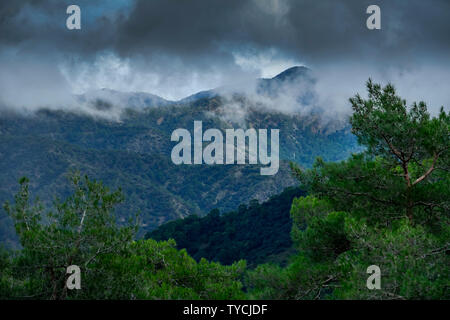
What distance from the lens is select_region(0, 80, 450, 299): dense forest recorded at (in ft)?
31.8

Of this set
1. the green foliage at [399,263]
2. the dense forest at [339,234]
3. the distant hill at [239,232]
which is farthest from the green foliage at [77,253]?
the distant hill at [239,232]

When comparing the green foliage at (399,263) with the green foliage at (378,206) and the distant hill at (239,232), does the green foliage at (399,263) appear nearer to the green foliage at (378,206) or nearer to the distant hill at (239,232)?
the green foliage at (378,206)

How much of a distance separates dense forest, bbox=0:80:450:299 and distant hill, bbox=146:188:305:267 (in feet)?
138

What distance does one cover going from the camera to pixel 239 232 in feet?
236

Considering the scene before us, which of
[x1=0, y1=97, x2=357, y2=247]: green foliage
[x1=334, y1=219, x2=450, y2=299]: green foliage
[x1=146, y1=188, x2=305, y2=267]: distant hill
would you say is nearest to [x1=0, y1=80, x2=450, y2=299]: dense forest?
[x1=334, y1=219, x2=450, y2=299]: green foliage

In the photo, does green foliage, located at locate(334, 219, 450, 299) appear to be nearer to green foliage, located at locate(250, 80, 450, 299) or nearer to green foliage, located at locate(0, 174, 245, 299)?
green foliage, located at locate(250, 80, 450, 299)

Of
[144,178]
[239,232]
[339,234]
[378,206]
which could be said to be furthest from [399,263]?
[144,178]

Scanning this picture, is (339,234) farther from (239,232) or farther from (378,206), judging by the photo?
(239,232)

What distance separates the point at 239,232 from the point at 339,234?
60.3m

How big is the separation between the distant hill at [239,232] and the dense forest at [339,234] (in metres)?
42.1

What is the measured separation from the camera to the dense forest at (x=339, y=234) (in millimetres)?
9695

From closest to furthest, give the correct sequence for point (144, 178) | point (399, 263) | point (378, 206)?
point (399, 263) < point (378, 206) < point (144, 178)
